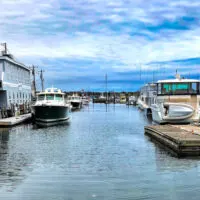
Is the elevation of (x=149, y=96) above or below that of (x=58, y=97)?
below

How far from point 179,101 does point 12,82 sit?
25173 mm

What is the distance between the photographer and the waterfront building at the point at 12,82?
1860 inches

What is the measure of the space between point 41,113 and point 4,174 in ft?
94.8

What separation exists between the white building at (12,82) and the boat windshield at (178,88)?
19.9 meters

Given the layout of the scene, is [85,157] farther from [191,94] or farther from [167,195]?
[191,94]

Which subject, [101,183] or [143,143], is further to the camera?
[143,143]

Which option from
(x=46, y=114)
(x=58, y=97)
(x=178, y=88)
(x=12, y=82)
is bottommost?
(x=46, y=114)

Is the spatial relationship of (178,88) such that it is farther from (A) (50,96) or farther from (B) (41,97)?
(B) (41,97)

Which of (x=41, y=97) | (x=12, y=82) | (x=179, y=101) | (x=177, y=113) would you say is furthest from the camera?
(x=12, y=82)

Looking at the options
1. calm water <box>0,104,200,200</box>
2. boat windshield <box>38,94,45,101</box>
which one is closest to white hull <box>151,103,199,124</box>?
calm water <box>0,104,200,200</box>

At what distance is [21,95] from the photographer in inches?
2325

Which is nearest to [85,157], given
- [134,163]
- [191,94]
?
[134,163]

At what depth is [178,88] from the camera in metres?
37.1

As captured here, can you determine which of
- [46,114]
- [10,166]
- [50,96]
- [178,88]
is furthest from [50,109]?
[10,166]
